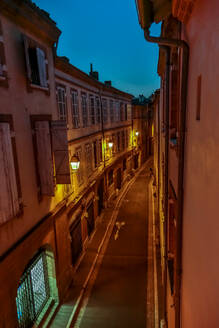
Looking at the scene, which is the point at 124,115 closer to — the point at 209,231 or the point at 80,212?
the point at 80,212

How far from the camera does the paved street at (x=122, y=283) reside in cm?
932

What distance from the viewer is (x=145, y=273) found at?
11883 millimetres

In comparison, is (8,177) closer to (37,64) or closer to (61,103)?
(37,64)

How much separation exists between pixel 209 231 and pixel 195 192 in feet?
2.98

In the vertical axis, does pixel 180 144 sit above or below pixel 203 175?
above

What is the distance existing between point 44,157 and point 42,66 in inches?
140

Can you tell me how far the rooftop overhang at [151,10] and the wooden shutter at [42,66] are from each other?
4844 millimetres

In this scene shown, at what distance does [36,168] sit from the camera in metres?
8.34

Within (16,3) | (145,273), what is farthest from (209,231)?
(145,273)

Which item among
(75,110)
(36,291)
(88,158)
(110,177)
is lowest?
(36,291)

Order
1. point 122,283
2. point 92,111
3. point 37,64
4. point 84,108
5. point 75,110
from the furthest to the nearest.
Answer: point 92,111, point 84,108, point 75,110, point 122,283, point 37,64

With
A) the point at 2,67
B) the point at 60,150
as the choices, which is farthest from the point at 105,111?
the point at 2,67

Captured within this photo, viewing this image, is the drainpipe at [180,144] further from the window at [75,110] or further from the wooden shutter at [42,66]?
the window at [75,110]

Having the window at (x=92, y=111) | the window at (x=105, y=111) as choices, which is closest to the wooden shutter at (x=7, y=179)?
the window at (x=92, y=111)
